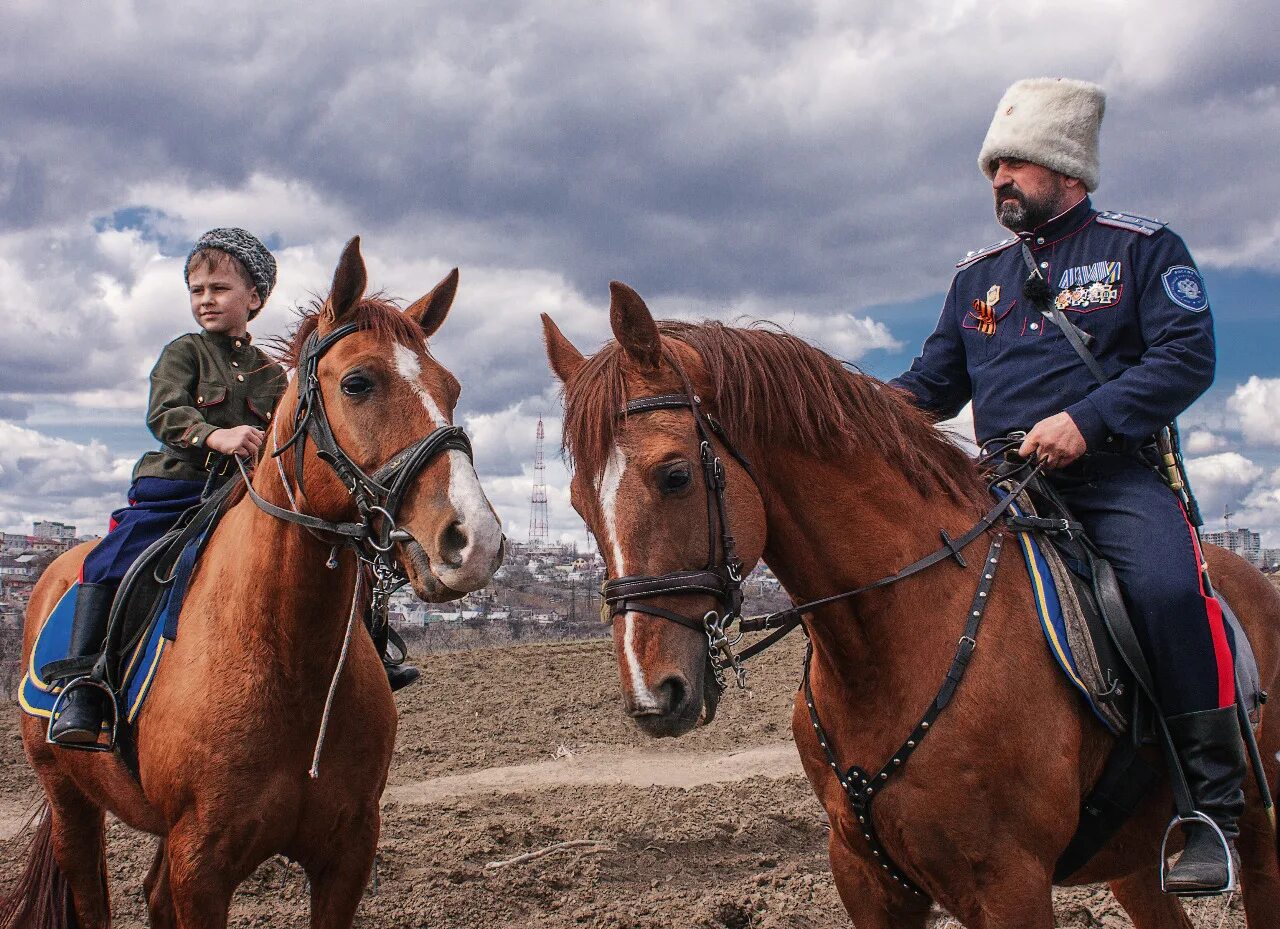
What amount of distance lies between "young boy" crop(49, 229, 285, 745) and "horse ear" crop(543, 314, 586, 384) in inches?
57.8

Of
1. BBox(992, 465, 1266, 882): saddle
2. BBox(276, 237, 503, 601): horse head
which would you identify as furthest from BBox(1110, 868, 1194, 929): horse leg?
BBox(276, 237, 503, 601): horse head

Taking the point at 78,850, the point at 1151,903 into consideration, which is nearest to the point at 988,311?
the point at 1151,903

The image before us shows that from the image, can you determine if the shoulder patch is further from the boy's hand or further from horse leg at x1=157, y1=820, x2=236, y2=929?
horse leg at x1=157, y1=820, x2=236, y2=929

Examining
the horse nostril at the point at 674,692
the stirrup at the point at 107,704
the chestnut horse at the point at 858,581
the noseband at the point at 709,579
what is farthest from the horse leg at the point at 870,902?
the stirrup at the point at 107,704

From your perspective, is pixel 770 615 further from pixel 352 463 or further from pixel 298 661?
pixel 298 661

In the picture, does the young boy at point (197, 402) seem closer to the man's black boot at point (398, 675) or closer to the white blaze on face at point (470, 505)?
the man's black boot at point (398, 675)

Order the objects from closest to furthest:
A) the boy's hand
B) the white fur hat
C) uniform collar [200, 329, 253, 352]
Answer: the white fur hat
the boy's hand
uniform collar [200, 329, 253, 352]

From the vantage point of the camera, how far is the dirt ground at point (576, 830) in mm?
5281

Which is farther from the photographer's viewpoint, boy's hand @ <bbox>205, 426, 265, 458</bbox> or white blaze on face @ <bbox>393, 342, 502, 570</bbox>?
boy's hand @ <bbox>205, 426, 265, 458</bbox>

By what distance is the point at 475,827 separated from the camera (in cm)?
662

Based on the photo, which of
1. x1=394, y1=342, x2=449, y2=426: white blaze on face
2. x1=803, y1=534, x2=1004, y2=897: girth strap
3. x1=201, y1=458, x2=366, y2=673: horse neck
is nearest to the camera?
x1=803, y1=534, x2=1004, y2=897: girth strap

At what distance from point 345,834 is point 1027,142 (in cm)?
357

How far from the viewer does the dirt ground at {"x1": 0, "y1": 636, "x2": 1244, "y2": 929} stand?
208 inches

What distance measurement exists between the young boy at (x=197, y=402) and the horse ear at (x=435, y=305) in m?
0.86
